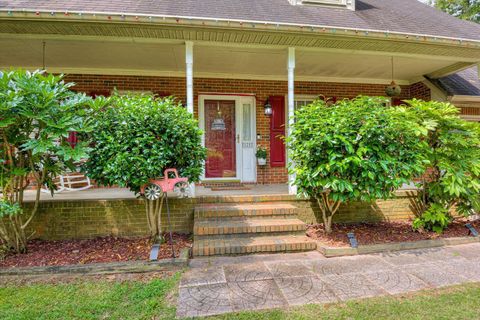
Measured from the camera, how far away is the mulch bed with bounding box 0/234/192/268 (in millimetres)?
3111

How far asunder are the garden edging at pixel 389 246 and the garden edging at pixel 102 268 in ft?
5.96

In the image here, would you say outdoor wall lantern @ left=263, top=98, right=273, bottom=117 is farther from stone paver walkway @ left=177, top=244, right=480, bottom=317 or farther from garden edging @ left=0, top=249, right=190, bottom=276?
garden edging @ left=0, top=249, right=190, bottom=276

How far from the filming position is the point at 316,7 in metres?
5.54

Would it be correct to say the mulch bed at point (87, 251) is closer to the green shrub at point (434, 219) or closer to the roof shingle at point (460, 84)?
the green shrub at point (434, 219)

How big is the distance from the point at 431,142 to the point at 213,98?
166 inches

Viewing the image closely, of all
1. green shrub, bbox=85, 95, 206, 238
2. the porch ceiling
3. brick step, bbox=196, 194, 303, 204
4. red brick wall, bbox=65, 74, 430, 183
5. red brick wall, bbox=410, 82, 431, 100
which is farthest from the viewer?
red brick wall, bbox=410, 82, 431, 100

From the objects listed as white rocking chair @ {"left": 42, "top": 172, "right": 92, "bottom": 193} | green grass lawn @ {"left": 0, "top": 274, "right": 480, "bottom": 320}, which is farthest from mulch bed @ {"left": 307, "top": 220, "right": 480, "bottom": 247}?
white rocking chair @ {"left": 42, "top": 172, "right": 92, "bottom": 193}

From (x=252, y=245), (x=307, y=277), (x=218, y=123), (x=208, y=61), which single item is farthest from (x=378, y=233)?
(x=208, y=61)

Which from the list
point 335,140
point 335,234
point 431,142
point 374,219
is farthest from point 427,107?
point 335,234

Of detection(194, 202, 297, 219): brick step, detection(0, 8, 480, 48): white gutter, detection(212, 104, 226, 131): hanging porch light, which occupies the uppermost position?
detection(0, 8, 480, 48): white gutter

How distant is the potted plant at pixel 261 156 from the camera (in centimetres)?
611

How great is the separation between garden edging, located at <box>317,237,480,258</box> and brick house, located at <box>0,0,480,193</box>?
2176 mm

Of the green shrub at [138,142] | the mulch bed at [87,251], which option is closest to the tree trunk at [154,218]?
the mulch bed at [87,251]

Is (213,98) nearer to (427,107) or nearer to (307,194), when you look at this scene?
(307,194)
